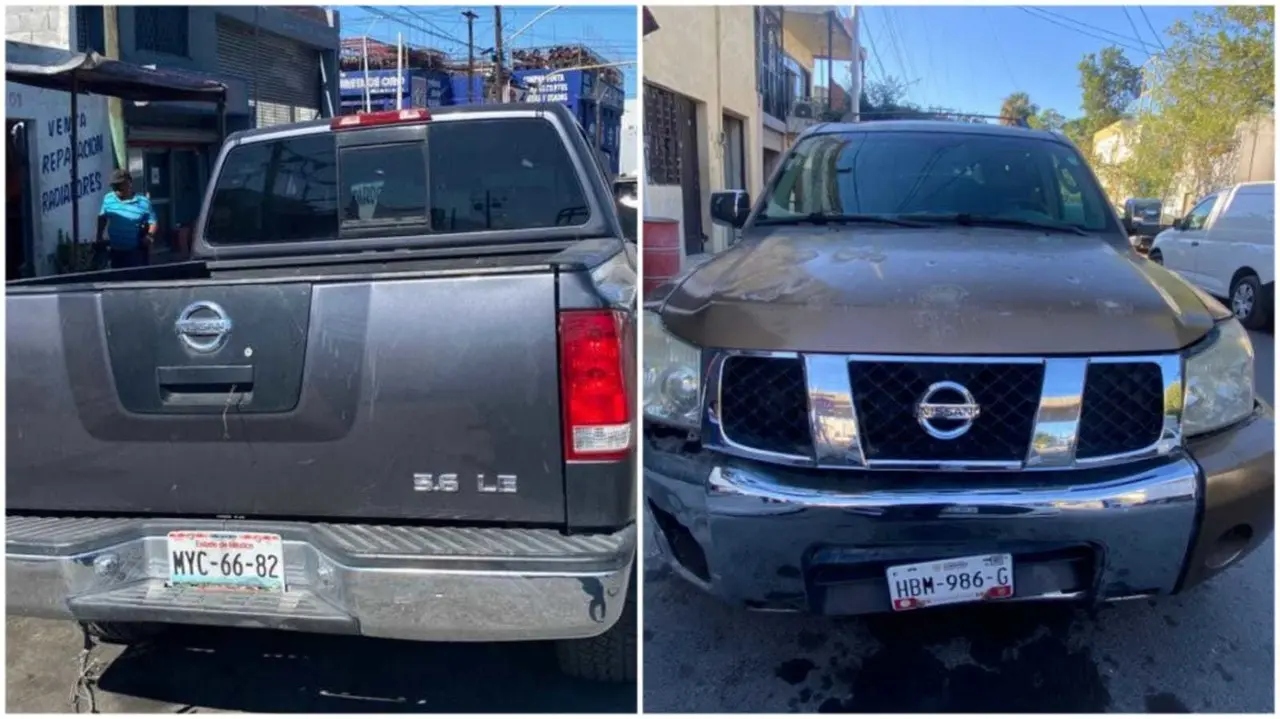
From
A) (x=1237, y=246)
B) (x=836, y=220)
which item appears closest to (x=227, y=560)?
(x=836, y=220)

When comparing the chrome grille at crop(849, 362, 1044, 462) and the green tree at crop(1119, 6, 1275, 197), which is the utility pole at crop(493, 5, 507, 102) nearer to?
the chrome grille at crop(849, 362, 1044, 462)

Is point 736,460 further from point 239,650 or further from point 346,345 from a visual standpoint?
point 239,650

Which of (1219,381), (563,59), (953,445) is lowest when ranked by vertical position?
(953,445)

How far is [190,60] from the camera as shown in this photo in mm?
9234

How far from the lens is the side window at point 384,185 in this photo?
11.7 ft

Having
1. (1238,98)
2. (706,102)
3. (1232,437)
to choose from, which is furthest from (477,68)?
(1232,437)

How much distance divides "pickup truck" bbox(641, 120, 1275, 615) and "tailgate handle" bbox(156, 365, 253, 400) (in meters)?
1.02

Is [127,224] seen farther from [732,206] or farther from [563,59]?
[732,206]

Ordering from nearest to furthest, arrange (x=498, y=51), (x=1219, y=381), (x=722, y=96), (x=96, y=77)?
(x=1219, y=381), (x=722, y=96), (x=498, y=51), (x=96, y=77)

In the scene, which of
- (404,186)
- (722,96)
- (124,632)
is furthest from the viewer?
(722,96)

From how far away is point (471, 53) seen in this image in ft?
19.9

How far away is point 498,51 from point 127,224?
310cm

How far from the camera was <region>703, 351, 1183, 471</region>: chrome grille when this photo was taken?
7.81 ft

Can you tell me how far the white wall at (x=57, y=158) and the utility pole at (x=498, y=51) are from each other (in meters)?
3.72
